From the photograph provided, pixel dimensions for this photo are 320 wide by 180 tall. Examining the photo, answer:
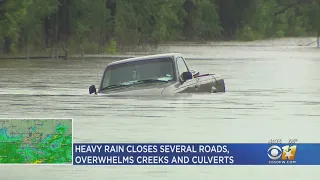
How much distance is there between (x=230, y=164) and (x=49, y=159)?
1.64m

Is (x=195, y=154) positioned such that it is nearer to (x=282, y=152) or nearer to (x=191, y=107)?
(x=282, y=152)

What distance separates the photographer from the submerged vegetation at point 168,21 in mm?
12297

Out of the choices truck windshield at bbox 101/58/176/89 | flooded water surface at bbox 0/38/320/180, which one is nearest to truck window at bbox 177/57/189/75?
truck windshield at bbox 101/58/176/89

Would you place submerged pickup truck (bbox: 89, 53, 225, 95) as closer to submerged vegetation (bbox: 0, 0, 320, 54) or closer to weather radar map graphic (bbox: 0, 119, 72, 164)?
submerged vegetation (bbox: 0, 0, 320, 54)

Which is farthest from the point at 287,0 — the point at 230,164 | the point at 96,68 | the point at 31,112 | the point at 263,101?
the point at 230,164

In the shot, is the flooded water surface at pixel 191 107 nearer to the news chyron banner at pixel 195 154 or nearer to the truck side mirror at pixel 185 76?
the news chyron banner at pixel 195 154

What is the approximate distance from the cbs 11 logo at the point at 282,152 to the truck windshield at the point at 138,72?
87.9 inches

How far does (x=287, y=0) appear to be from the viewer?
12320mm

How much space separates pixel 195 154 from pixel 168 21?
14.6 ft

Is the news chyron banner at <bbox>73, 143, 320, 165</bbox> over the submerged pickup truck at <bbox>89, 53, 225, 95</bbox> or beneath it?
beneath

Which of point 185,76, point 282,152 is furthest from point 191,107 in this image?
point 282,152

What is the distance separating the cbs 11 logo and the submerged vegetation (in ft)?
12.4

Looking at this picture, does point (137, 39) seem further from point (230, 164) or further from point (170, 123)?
point (230, 164)

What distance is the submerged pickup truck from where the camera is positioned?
10.4 meters
